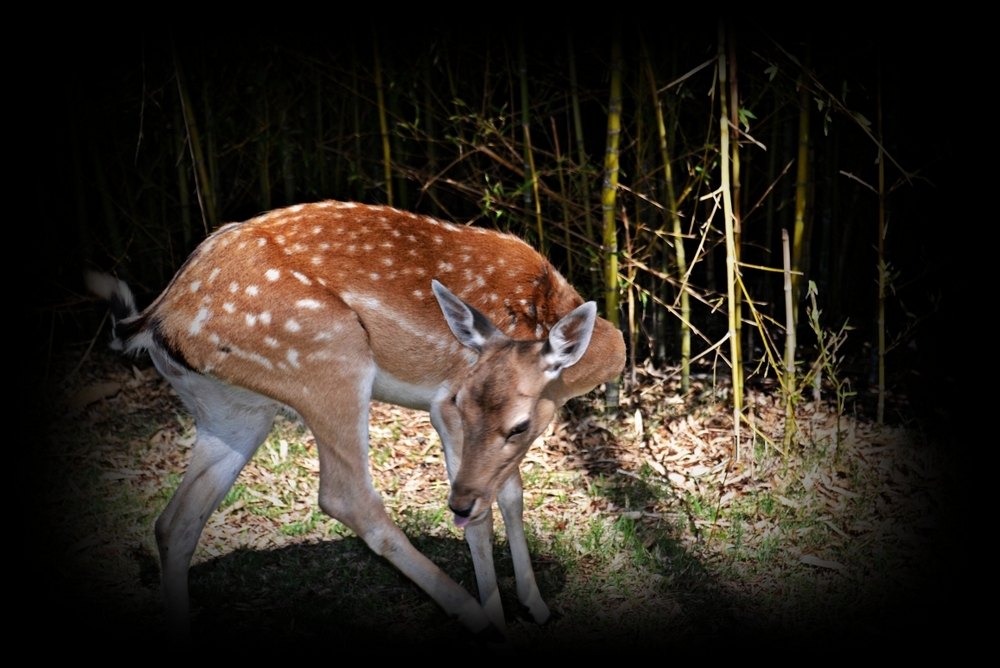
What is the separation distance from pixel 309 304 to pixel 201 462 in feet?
2.72

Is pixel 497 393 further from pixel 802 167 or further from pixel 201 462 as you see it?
pixel 802 167

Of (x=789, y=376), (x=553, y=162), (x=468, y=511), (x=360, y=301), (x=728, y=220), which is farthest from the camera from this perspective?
(x=553, y=162)

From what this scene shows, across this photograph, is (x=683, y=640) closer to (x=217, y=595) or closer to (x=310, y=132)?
(x=217, y=595)

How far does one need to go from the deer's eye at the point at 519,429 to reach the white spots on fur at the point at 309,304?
93cm

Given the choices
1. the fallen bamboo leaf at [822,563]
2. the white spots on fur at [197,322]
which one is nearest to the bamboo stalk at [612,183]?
the fallen bamboo leaf at [822,563]

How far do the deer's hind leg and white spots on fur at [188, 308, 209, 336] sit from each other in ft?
0.57

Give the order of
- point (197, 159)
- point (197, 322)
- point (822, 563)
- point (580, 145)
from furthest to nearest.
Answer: point (580, 145) < point (197, 159) < point (822, 563) < point (197, 322)

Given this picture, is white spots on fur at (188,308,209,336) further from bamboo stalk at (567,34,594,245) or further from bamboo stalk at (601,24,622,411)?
bamboo stalk at (567,34,594,245)

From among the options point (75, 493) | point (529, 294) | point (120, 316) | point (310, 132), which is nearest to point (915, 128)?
point (529, 294)

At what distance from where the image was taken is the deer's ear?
375cm

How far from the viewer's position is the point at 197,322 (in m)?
3.87

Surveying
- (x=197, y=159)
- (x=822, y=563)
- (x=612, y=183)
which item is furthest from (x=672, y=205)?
(x=197, y=159)

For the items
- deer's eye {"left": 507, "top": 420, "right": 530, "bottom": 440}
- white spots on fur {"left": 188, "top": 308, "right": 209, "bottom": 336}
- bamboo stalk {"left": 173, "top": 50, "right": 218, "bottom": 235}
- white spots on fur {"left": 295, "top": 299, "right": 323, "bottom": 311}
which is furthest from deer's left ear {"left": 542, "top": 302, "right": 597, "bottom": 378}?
bamboo stalk {"left": 173, "top": 50, "right": 218, "bottom": 235}

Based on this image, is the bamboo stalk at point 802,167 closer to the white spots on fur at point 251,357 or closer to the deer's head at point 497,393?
the deer's head at point 497,393
